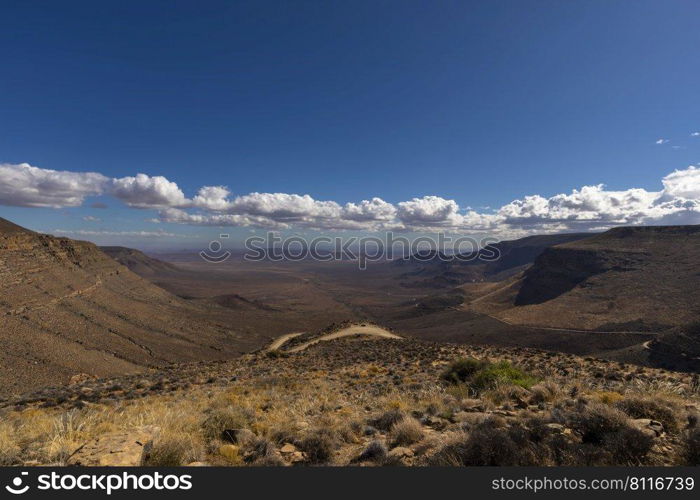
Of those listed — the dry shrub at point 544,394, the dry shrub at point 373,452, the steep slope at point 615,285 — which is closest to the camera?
the dry shrub at point 373,452

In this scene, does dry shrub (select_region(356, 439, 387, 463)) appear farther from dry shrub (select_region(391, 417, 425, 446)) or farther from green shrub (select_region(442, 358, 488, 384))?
green shrub (select_region(442, 358, 488, 384))

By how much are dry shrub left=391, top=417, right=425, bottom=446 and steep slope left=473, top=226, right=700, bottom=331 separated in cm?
6237

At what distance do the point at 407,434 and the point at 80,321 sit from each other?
179 ft

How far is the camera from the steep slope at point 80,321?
111ft

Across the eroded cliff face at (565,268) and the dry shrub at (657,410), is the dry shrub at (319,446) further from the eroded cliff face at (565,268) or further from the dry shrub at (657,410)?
the eroded cliff face at (565,268)

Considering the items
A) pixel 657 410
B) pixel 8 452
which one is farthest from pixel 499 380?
pixel 8 452

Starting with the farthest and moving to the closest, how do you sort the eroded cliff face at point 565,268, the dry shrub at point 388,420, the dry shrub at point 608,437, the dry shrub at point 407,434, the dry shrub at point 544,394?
the eroded cliff face at point 565,268
the dry shrub at point 544,394
the dry shrub at point 388,420
the dry shrub at point 407,434
the dry shrub at point 608,437

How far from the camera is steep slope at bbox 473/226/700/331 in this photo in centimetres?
5922

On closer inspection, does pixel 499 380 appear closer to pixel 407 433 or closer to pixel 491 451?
pixel 407 433

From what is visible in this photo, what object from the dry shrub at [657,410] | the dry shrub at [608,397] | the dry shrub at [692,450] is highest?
the dry shrub at [692,450]

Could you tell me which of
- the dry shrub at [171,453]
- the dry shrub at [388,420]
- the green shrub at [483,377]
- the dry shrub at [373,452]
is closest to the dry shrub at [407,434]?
the dry shrub at [373,452]

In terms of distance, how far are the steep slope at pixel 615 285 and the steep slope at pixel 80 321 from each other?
64814mm

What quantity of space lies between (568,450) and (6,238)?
241 feet

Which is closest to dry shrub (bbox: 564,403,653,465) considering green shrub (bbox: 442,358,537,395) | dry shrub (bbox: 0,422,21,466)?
green shrub (bbox: 442,358,537,395)
